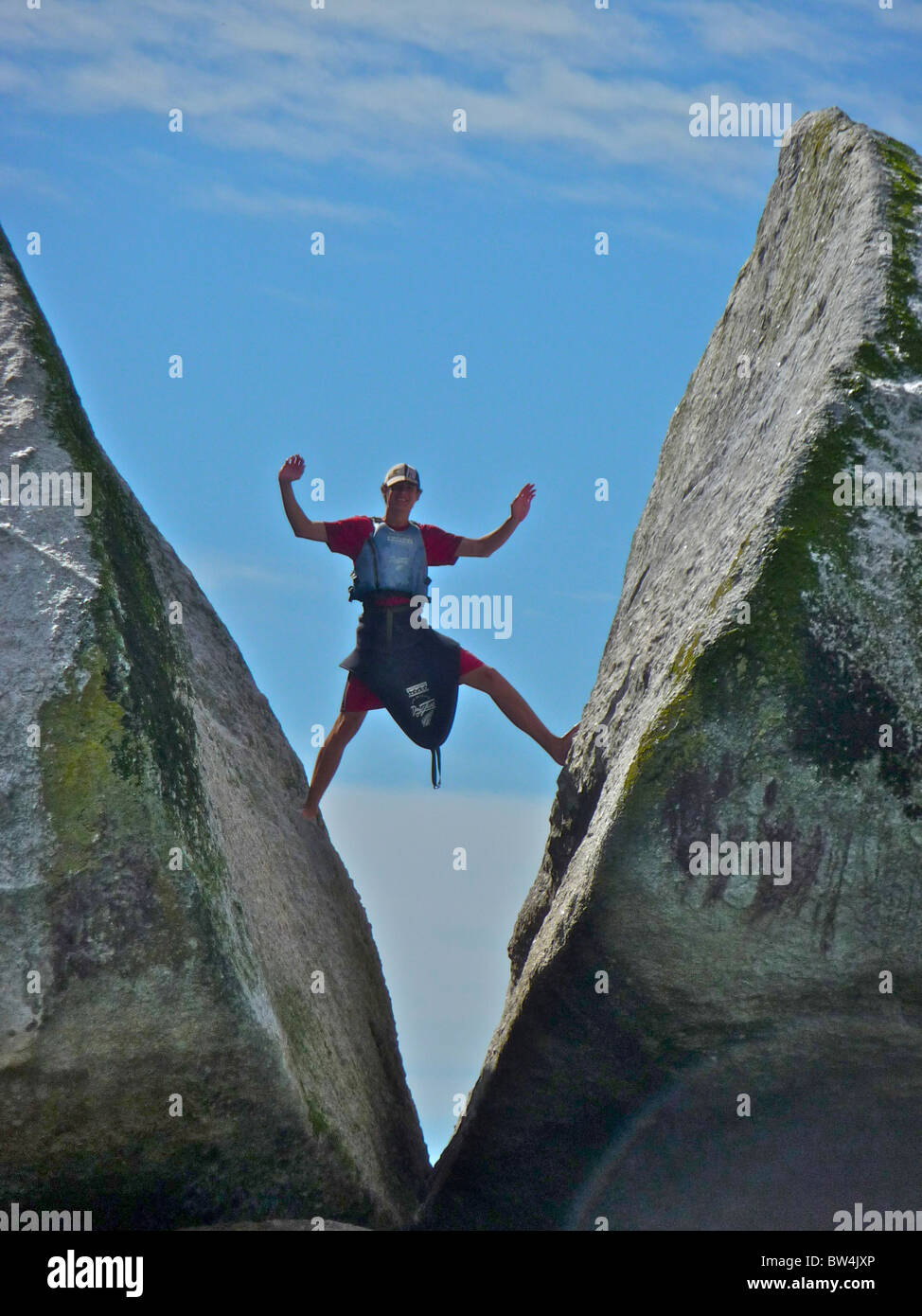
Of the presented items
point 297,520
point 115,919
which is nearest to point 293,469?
point 297,520

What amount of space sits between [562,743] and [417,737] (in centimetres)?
96

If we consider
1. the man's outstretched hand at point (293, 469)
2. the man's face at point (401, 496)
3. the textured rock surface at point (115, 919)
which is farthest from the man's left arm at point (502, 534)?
the textured rock surface at point (115, 919)

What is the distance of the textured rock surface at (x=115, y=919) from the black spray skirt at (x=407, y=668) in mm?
2124

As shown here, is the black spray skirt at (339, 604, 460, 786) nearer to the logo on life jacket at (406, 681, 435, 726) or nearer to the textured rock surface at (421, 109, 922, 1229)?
the logo on life jacket at (406, 681, 435, 726)

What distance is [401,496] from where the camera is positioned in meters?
9.84

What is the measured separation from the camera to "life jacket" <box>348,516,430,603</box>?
9719 mm

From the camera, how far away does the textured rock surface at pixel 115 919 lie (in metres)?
6.54

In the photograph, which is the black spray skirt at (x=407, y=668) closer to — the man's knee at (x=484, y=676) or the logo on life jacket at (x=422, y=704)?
the logo on life jacket at (x=422, y=704)

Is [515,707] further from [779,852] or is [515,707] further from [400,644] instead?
[779,852]

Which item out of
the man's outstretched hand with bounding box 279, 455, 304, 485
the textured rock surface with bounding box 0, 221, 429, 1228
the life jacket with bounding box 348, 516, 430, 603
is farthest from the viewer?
the life jacket with bounding box 348, 516, 430, 603

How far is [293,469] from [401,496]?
2.53 feet

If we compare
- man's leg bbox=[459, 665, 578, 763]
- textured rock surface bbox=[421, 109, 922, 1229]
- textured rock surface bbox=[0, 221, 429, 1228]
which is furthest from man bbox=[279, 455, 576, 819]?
textured rock surface bbox=[0, 221, 429, 1228]

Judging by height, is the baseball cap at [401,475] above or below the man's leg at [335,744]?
above

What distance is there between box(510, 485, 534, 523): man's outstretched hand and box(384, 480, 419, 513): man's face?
718 millimetres
